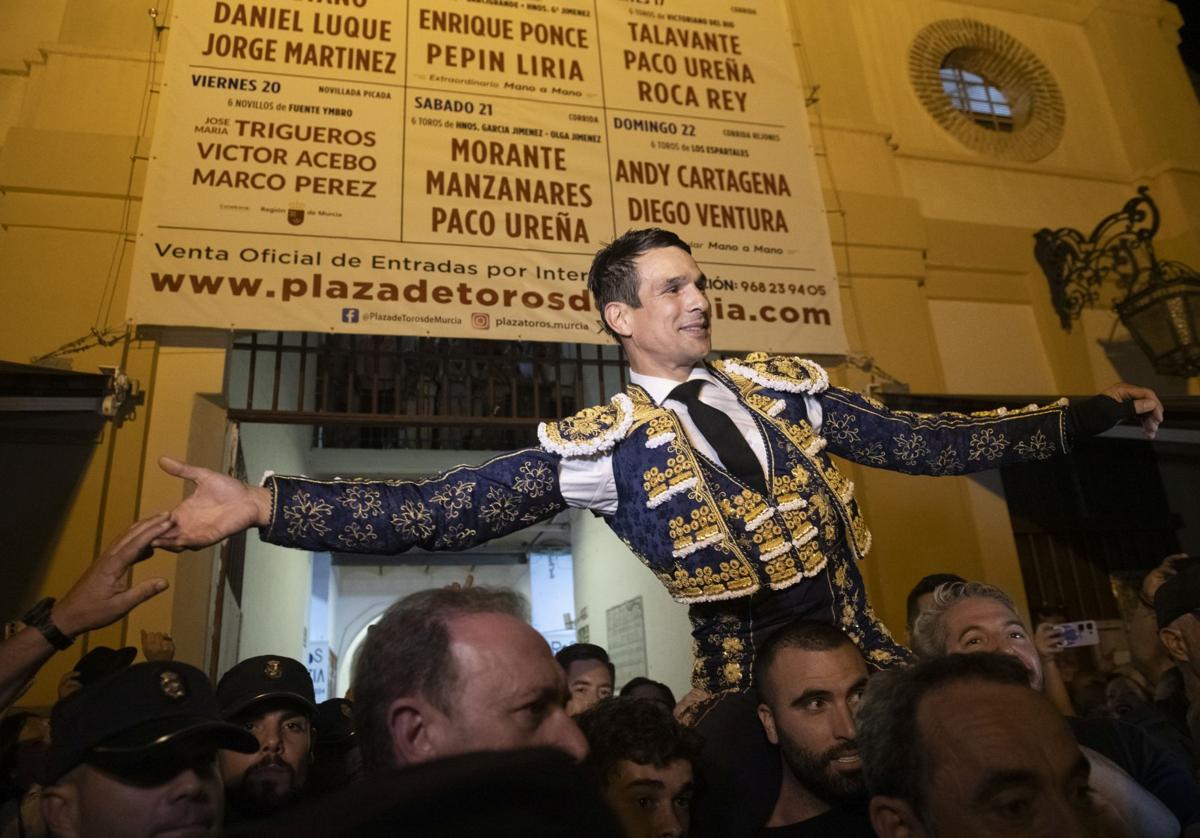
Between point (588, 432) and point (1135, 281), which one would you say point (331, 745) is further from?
point (1135, 281)

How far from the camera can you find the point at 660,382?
216 centimetres

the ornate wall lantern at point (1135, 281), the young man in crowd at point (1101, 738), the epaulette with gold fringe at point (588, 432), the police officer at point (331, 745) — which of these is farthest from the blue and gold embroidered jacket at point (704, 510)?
the ornate wall lantern at point (1135, 281)

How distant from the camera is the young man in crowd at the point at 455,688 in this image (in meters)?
1.15

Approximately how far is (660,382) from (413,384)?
4.67 meters

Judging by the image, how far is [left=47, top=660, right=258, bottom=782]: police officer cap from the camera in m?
1.63

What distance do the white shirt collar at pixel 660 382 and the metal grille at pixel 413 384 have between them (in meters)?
2.45

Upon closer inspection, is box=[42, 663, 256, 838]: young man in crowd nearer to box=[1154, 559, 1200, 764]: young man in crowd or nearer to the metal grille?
box=[1154, 559, 1200, 764]: young man in crowd

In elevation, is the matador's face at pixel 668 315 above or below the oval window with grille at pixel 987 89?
below

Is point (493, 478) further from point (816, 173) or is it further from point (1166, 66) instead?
point (1166, 66)

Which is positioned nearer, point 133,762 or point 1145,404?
point 133,762

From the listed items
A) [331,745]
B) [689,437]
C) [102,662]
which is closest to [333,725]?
[331,745]

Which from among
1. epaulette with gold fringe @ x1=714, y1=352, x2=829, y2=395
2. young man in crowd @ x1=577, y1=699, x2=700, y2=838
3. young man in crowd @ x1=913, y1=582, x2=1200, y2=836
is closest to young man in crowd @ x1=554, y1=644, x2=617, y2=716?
young man in crowd @ x1=577, y1=699, x2=700, y2=838

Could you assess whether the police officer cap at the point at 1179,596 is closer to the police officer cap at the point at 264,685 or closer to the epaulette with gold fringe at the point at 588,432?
the epaulette with gold fringe at the point at 588,432

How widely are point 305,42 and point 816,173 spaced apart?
9.86 ft
